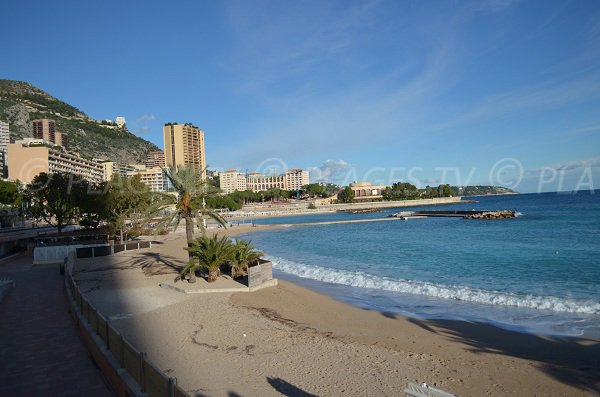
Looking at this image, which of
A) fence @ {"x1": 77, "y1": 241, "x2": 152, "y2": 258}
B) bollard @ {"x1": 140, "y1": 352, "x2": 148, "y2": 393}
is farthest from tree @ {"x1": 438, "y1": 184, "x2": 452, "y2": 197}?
bollard @ {"x1": 140, "y1": 352, "x2": 148, "y2": 393}

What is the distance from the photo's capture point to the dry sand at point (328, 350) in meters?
7.50

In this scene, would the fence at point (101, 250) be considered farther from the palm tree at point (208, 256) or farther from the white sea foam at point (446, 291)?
the palm tree at point (208, 256)

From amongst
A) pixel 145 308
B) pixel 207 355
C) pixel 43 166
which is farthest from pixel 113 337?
pixel 43 166

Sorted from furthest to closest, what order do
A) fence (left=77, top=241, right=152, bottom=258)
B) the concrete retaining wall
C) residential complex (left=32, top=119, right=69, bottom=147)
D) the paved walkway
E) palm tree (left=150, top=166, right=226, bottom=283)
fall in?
residential complex (left=32, top=119, right=69, bottom=147) < fence (left=77, top=241, right=152, bottom=258) < palm tree (left=150, top=166, right=226, bottom=283) < the concrete retaining wall < the paved walkway

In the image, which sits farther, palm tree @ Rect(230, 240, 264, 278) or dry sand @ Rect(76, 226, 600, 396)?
palm tree @ Rect(230, 240, 264, 278)

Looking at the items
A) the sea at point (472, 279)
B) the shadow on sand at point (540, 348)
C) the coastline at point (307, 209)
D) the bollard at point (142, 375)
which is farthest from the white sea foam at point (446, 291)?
the coastline at point (307, 209)

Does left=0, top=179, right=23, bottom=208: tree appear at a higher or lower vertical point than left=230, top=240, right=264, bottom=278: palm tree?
higher

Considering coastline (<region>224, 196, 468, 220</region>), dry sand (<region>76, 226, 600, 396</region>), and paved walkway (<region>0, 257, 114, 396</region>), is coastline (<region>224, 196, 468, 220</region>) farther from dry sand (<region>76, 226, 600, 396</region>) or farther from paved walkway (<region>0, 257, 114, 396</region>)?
dry sand (<region>76, 226, 600, 396</region>)

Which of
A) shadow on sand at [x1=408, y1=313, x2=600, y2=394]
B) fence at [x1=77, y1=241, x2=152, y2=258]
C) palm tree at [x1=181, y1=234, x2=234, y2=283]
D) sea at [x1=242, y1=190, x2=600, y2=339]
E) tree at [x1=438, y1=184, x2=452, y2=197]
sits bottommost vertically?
A: sea at [x1=242, y1=190, x2=600, y2=339]

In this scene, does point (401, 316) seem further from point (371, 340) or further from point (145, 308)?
point (145, 308)

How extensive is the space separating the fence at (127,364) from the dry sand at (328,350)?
4.39 feet

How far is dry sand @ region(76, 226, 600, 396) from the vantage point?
750cm

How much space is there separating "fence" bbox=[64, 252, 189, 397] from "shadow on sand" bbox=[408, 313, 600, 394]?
7.15 m

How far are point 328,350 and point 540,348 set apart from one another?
195 inches
